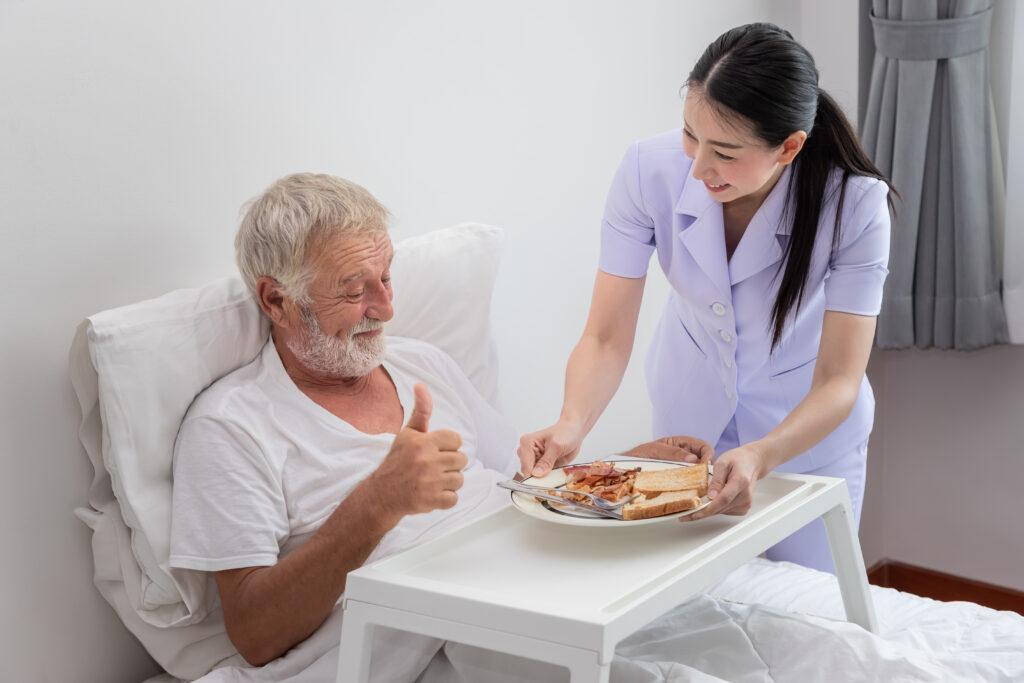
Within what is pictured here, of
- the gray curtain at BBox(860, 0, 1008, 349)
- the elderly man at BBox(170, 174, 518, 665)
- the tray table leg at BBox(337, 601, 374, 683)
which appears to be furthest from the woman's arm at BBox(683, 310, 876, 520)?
the gray curtain at BBox(860, 0, 1008, 349)

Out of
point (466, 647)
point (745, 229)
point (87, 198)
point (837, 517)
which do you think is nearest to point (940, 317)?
point (745, 229)

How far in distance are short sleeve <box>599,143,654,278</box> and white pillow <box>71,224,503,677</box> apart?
0.60m

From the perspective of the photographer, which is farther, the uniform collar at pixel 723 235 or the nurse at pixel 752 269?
the uniform collar at pixel 723 235

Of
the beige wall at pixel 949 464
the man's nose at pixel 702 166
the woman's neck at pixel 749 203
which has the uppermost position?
the man's nose at pixel 702 166

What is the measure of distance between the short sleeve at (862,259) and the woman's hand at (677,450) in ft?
0.98

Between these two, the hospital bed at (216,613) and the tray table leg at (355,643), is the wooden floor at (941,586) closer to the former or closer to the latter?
the hospital bed at (216,613)

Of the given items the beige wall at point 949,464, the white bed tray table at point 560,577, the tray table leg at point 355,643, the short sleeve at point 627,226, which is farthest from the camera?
the beige wall at point 949,464

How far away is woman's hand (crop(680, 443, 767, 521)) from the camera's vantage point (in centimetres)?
133

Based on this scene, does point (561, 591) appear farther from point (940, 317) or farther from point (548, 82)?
point (940, 317)

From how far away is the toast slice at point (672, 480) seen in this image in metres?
1.38

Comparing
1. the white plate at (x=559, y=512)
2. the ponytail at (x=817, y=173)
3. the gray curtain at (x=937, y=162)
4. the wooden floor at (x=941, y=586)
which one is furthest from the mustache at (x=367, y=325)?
the wooden floor at (x=941, y=586)

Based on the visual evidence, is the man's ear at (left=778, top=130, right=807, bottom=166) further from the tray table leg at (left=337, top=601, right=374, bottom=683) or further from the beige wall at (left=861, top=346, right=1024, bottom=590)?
the beige wall at (left=861, top=346, right=1024, bottom=590)

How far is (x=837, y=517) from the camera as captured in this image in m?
1.52

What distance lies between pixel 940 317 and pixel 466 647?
6.09ft
